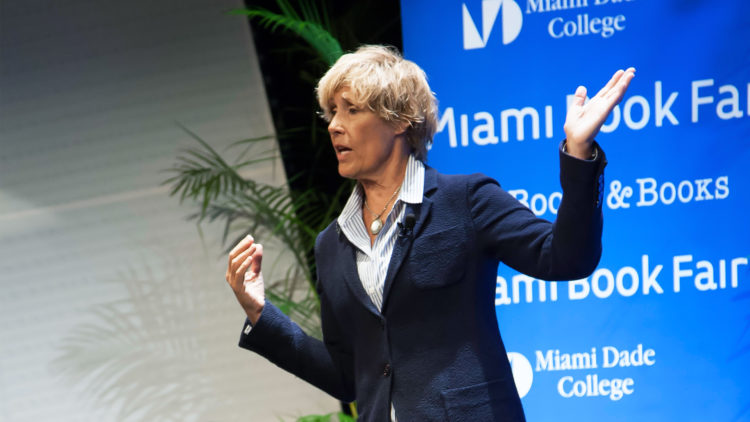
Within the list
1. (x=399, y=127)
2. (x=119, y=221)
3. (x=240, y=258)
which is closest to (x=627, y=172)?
(x=399, y=127)

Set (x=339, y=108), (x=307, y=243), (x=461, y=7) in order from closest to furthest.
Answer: (x=339, y=108)
(x=461, y=7)
(x=307, y=243)

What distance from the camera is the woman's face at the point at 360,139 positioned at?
57.2 inches

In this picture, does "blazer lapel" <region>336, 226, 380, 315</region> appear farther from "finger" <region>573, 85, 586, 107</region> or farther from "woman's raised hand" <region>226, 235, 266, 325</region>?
"finger" <region>573, 85, 586, 107</region>

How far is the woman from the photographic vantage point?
1.34 meters

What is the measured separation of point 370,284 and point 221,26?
7.28 feet

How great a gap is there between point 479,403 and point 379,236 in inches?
14.4

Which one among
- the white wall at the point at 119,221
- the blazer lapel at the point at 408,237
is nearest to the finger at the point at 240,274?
the blazer lapel at the point at 408,237

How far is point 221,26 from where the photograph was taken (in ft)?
10.8

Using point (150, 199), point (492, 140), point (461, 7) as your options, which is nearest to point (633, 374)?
point (492, 140)

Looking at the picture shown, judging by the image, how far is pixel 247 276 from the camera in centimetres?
159

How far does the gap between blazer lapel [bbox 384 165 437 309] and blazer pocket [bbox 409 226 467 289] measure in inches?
0.6

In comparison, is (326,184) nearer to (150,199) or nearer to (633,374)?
(150,199)

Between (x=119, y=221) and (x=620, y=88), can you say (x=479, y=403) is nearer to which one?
(x=620, y=88)

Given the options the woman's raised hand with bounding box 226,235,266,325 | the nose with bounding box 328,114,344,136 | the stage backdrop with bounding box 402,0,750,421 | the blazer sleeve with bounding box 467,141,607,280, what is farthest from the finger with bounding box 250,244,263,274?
the stage backdrop with bounding box 402,0,750,421
